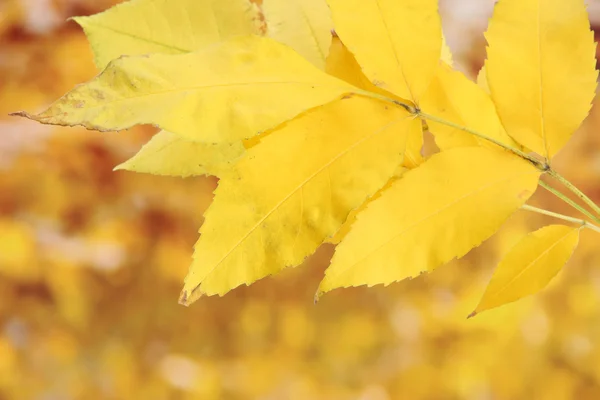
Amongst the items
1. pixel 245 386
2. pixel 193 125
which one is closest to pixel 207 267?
pixel 193 125

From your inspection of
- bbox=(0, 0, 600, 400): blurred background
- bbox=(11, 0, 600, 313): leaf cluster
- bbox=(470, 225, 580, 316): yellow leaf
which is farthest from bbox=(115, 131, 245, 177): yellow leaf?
bbox=(0, 0, 600, 400): blurred background

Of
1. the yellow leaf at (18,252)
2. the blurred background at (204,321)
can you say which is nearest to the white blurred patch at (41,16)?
the blurred background at (204,321)

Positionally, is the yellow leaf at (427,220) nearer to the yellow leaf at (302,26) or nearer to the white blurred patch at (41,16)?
Answer: the yellow leaf at (302,26)

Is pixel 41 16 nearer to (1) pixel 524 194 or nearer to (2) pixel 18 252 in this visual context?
(2) pixel 18 252

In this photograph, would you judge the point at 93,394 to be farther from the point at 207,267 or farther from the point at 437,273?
the point at 207,267

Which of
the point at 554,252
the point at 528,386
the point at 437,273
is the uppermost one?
the point at 554,252
